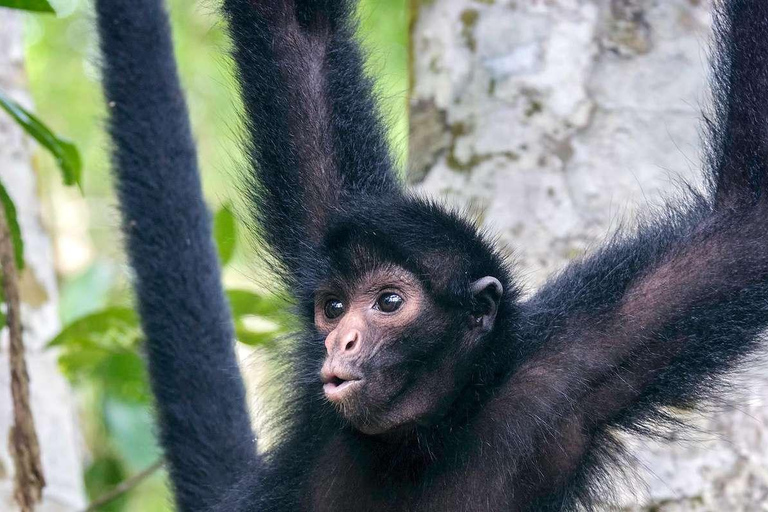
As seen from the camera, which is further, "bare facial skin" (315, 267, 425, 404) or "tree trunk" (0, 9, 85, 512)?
"tree trunk" (0, 9, 85, 512)

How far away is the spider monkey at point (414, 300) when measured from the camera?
3633mm

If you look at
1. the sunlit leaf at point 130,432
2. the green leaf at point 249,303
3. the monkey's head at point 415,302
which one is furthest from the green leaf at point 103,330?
the monkey's head at point 415,302

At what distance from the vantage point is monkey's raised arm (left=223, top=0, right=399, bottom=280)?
4430 millimetres

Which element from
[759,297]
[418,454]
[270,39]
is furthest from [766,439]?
[270,39]

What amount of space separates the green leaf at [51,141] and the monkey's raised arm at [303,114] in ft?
3.20

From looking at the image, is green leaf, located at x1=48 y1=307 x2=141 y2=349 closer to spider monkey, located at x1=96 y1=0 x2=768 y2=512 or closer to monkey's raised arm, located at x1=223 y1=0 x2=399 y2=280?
spider monkey, located at x1=96 y1=0 x2=768 y2=512

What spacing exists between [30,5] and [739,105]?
126 inches

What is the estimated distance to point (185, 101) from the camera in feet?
17.4

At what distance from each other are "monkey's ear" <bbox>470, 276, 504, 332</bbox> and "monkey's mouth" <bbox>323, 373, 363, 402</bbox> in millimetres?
664

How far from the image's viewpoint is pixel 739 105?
3506 millimetres

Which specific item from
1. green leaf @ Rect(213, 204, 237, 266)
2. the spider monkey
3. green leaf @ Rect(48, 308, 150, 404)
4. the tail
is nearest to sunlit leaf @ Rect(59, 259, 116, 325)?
green leaf @ Rect(48, 308, 150, 404)

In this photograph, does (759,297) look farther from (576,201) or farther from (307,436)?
(307,436)

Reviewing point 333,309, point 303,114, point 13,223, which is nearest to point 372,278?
point 333,309

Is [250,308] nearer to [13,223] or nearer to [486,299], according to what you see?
[13,223]
